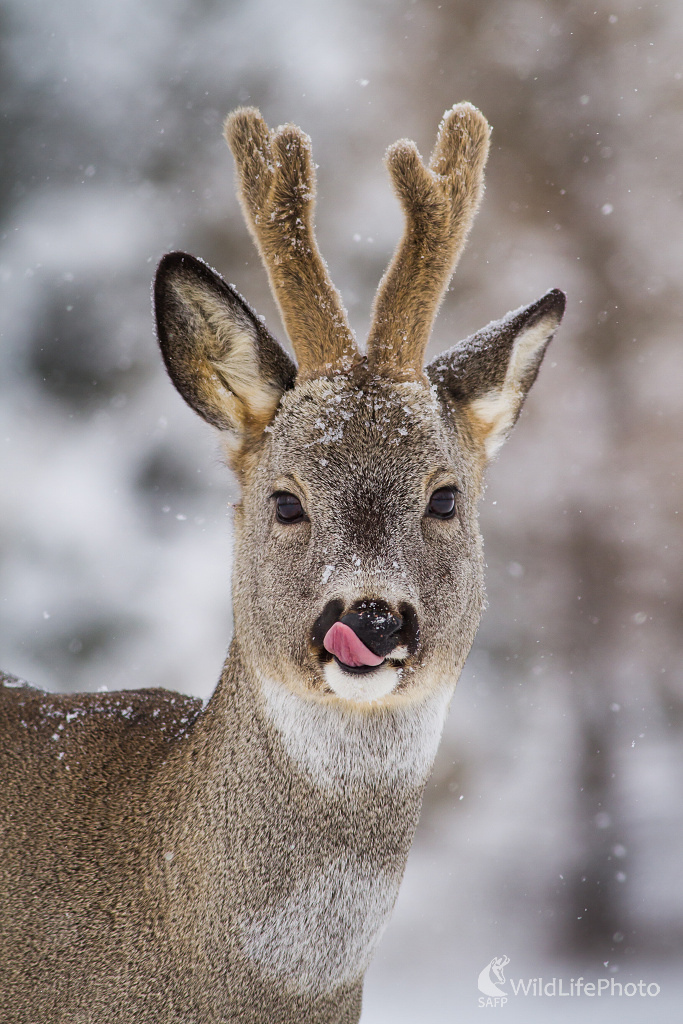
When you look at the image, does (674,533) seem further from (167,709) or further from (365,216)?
(167,709)

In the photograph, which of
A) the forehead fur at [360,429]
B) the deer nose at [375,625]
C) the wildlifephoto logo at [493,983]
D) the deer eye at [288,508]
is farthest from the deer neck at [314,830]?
the wildlifephoto logo at [493,983]

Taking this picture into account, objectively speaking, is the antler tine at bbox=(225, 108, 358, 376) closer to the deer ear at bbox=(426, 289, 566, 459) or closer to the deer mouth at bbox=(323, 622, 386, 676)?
the deer ear at bbox=(426, 289, 566, 459)

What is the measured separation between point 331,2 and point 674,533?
5126mm

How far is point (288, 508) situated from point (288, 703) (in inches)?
20.2

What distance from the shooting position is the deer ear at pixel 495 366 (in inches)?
123

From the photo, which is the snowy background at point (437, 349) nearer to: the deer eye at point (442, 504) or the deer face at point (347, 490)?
the deer face at point (347, 490)

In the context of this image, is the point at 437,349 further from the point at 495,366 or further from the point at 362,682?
the point at 362,682

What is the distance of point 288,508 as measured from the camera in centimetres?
269

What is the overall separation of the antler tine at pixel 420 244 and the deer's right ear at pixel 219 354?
318mm

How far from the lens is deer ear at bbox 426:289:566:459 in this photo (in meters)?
3.12

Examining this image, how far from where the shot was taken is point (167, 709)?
11.3 feet

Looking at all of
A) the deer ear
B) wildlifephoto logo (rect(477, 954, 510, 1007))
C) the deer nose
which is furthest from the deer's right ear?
wildlifephoto logo (rect(477, 954, 510, 1007))

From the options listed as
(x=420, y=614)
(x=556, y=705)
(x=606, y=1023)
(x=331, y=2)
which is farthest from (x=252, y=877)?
(x=331, y=2)

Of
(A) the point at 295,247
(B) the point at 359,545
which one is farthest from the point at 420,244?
(B) the point at 359,545
